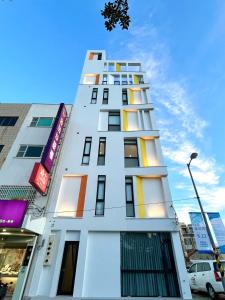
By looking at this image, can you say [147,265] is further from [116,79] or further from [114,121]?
[116,79]

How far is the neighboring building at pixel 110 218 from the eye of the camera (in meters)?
8.47

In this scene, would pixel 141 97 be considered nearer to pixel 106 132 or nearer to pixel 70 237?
pixel 106 132

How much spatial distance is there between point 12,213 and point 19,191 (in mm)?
2403

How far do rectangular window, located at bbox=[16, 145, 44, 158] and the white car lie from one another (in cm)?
1212

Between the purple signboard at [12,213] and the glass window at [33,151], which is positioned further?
the glass window at [33,151]

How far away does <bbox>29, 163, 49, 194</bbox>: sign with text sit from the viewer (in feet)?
30.7

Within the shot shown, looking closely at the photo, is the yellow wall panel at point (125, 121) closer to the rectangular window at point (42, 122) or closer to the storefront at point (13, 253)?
A: the rectangular window at point (42, 122)

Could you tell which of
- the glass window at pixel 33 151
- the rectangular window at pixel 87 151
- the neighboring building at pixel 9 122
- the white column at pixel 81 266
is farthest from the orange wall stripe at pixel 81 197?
the neighboring building at pixel 9 122

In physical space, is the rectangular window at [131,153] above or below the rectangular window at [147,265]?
above

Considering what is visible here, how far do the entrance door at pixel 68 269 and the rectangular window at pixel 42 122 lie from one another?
9184 mm

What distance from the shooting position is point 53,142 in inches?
461

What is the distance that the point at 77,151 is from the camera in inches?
509

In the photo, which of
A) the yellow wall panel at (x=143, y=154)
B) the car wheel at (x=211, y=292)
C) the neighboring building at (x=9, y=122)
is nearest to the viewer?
the car wheel at (x=211, y=292)

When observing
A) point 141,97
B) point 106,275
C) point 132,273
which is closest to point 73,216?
point 106,275
